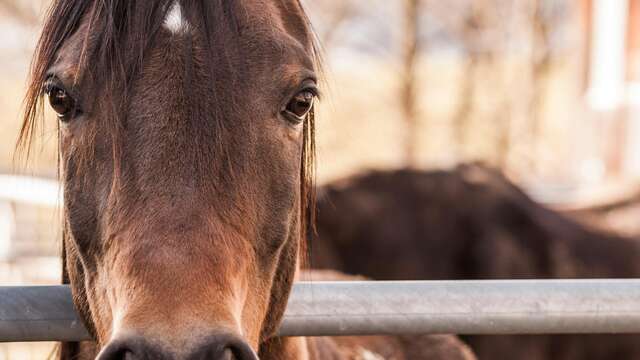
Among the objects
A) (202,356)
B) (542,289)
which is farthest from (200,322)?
(542,289)

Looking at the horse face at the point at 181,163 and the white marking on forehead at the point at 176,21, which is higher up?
the white marking on forehead at the point at 176,21

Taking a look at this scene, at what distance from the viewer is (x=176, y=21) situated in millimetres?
1524

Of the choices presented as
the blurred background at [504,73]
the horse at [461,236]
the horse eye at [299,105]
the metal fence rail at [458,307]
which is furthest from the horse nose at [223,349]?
the blurred background at [504,73]

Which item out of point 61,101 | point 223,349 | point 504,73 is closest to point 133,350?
point 223,349

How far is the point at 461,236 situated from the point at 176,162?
4.20m

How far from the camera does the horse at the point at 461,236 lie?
5.20 metres

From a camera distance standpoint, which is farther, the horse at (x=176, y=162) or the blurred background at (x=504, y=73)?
the blurred background at (x=504, y=73)

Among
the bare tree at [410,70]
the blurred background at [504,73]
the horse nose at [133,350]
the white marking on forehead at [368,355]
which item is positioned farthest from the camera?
the blurred background at [504,73]

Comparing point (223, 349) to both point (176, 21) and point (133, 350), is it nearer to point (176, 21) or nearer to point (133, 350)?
point (133, 350)

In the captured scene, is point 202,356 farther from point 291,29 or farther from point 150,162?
point 291,29

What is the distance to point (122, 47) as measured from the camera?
59.6 inches

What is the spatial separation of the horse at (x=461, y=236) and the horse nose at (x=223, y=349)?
4.03 metres

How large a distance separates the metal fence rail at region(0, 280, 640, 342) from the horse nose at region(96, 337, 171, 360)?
0.45 metres

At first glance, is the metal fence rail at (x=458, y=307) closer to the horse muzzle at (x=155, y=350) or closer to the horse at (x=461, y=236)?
the horse muzzle at (x=155, y=350)
